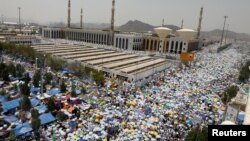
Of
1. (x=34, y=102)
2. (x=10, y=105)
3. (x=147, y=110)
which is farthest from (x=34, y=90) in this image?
(x=147, y=110)

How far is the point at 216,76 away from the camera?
25234 mm

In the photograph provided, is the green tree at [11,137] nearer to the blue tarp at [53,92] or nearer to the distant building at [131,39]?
the blue tarp at [53,92]

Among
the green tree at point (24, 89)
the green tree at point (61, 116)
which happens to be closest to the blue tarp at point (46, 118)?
the green tree at point (61, 116)

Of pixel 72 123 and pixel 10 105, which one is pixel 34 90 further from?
pixel 72 123

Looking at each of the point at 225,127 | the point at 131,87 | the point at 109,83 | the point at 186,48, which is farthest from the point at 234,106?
the point at 186,48

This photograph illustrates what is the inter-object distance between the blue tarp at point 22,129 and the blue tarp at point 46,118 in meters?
0.80

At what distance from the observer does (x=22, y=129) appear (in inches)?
438

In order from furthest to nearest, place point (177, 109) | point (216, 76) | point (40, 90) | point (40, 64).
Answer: point (216, 76)
point (40, 64)
point (40, 90)
point (177, 109)

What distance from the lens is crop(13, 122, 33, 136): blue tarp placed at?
36.0ft

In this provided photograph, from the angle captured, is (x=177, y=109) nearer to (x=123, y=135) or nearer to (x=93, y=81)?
(x=123, y=135)

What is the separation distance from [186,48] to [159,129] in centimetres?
3201

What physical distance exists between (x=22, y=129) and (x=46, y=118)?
145 centimetres

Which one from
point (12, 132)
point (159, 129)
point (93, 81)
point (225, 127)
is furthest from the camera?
point (93, 81)

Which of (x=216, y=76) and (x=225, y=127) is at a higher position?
(x=225, y=127)
